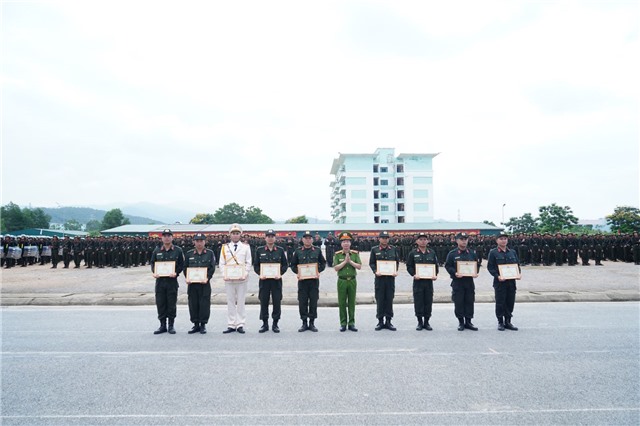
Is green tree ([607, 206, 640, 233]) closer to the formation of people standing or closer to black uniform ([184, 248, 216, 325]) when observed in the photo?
the formation of people standing

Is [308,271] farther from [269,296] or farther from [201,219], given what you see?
[201,219]

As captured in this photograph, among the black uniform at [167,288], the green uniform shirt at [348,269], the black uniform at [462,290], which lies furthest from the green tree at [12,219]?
the black uniform at [462,290]

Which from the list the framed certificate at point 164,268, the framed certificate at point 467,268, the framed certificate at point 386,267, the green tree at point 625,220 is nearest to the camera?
the framed certificate at point 164,268

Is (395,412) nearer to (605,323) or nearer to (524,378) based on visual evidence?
(524,378)

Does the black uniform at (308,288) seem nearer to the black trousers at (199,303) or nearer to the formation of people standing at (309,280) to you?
the formation of people standing at (309,280)

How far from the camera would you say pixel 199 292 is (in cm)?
803

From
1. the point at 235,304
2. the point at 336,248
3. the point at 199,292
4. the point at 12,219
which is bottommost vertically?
the point at 235,304

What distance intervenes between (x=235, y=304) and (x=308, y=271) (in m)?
1.72

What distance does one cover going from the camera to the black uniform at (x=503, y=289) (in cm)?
794

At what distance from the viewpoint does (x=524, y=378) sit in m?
5.04

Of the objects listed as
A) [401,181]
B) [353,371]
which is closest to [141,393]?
[353,371]

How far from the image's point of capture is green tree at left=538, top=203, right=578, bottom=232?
52719 mm

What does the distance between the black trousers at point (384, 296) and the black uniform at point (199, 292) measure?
3626 millimetres

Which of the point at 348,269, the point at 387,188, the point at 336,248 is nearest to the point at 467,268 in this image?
the point at 348,269
